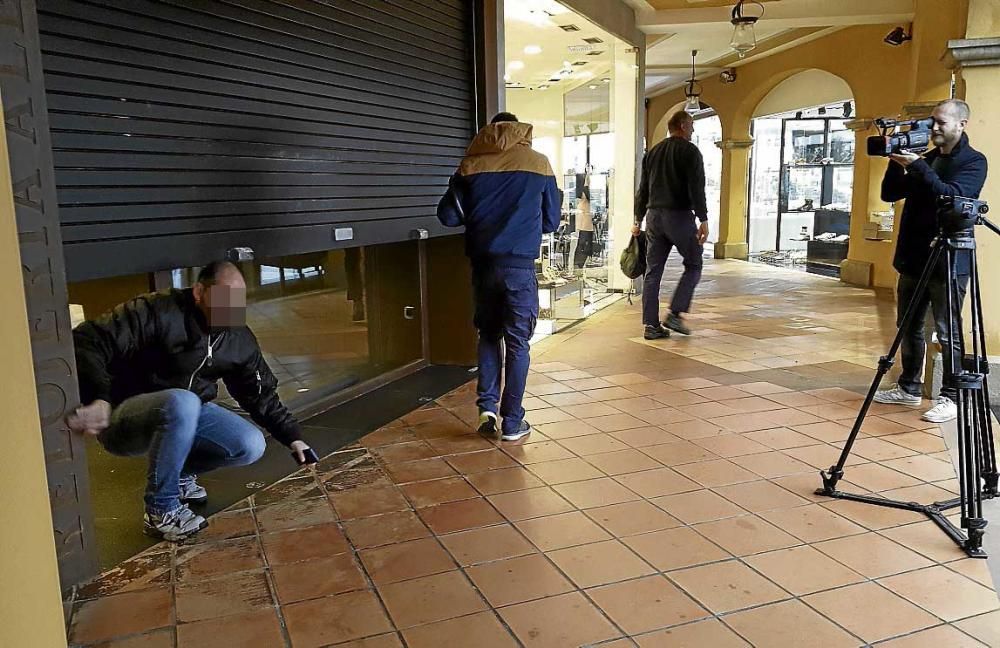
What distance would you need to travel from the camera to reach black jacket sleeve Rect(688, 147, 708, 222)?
600 centimetres

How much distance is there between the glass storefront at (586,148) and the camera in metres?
8.02

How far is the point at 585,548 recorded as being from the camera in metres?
2.78

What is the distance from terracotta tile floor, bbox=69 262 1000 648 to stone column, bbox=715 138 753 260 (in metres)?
9.28

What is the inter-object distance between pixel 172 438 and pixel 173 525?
345mm

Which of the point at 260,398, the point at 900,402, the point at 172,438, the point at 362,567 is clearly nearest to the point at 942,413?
the point at 900,402

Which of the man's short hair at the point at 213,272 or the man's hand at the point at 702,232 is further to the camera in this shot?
the man's hand at the point at 702,232

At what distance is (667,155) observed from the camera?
6.11 metres

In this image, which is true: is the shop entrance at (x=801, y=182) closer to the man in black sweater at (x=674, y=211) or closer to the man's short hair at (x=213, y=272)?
the man in black sweater at (x=674, y=211)

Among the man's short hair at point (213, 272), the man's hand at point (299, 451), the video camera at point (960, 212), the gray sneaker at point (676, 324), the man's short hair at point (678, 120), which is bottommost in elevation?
the gray sneaker at point (676, 324)

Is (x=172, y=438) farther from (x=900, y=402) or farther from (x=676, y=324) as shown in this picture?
(x=676, y=324)

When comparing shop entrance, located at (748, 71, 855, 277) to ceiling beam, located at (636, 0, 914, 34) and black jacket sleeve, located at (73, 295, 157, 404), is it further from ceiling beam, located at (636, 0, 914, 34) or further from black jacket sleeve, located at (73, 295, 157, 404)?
black jacket sleeve, located at (73, 295, 157, 404)

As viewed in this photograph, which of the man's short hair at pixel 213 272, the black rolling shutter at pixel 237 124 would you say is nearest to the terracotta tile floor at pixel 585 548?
the man's short hair at pixel 213 272

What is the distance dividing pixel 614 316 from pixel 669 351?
1.73 metres

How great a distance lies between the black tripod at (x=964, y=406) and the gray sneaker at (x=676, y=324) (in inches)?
125
